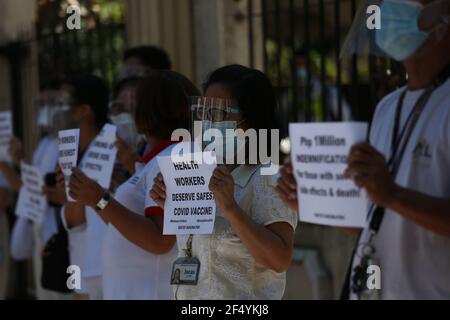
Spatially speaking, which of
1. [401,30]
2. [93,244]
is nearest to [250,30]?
[93,244]

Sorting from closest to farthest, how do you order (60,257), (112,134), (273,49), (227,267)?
(227,267) < (112,134) < (60,257) < (273,49)

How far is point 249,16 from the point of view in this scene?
22.0ft

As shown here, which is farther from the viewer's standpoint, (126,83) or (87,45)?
(87,45)

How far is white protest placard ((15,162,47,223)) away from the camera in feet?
19.8

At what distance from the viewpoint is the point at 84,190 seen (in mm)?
4082

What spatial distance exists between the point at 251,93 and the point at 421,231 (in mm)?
1000

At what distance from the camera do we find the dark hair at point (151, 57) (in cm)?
582

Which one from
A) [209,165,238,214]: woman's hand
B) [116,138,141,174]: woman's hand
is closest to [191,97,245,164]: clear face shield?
[209,165,238,214]: woman's hand

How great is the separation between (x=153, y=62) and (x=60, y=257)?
4.26 ft

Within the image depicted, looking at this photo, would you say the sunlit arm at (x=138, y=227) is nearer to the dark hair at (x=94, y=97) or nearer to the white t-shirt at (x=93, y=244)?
the white t-shirt at (x=93, y=244)

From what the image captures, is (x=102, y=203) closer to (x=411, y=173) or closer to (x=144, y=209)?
(x=144, y=209)

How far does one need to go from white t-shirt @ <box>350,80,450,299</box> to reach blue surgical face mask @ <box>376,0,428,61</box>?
0.14 m
